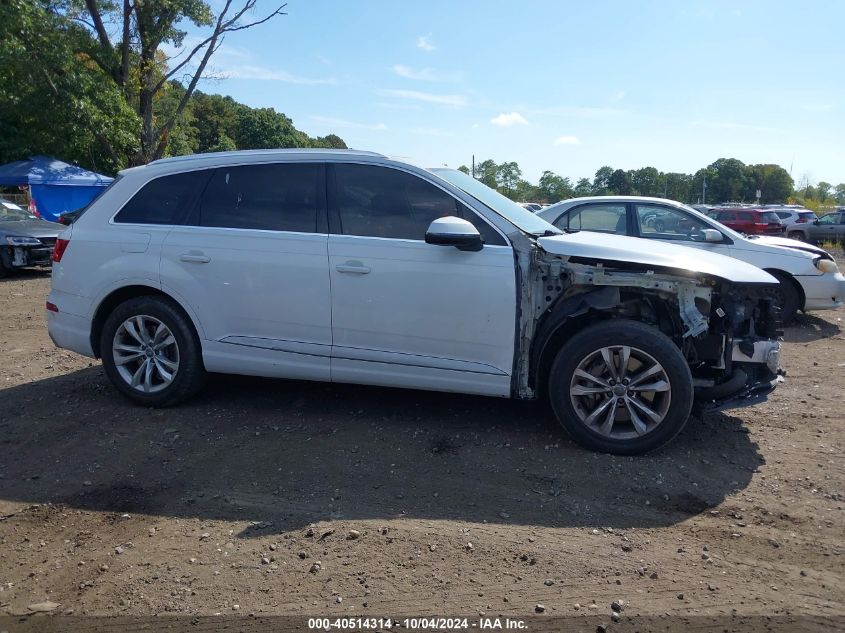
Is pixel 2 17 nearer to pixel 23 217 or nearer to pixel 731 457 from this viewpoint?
pixel 23 217

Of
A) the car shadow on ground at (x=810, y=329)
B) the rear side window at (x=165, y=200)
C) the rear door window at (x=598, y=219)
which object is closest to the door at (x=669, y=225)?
the rear door window at (x=598, y=219)

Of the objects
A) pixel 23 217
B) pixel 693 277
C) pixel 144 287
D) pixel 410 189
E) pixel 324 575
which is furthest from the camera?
pixel 23 217

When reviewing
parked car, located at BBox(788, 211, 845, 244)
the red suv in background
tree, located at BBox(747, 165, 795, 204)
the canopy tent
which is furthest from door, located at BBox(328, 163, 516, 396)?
tree, located at BBox(747, 165, 795, 204)

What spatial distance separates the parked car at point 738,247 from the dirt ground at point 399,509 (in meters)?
3.17

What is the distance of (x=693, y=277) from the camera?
4359mm

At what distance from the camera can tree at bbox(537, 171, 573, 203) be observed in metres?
36.2

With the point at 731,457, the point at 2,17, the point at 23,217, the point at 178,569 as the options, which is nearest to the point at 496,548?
the point at 178,569

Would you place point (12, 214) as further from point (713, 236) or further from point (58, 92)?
point (713, 236)

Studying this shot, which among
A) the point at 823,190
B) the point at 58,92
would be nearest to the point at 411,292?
the point at 58,92

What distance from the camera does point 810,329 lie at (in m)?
8.76

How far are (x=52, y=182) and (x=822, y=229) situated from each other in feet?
91.5

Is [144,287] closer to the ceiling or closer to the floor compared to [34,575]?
closer to the ceiling

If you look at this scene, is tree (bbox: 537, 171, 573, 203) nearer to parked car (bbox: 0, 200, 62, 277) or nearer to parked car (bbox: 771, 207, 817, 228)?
parked car (bbox: 771, 207, 817, 228)

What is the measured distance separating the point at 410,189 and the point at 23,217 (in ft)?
41.3
